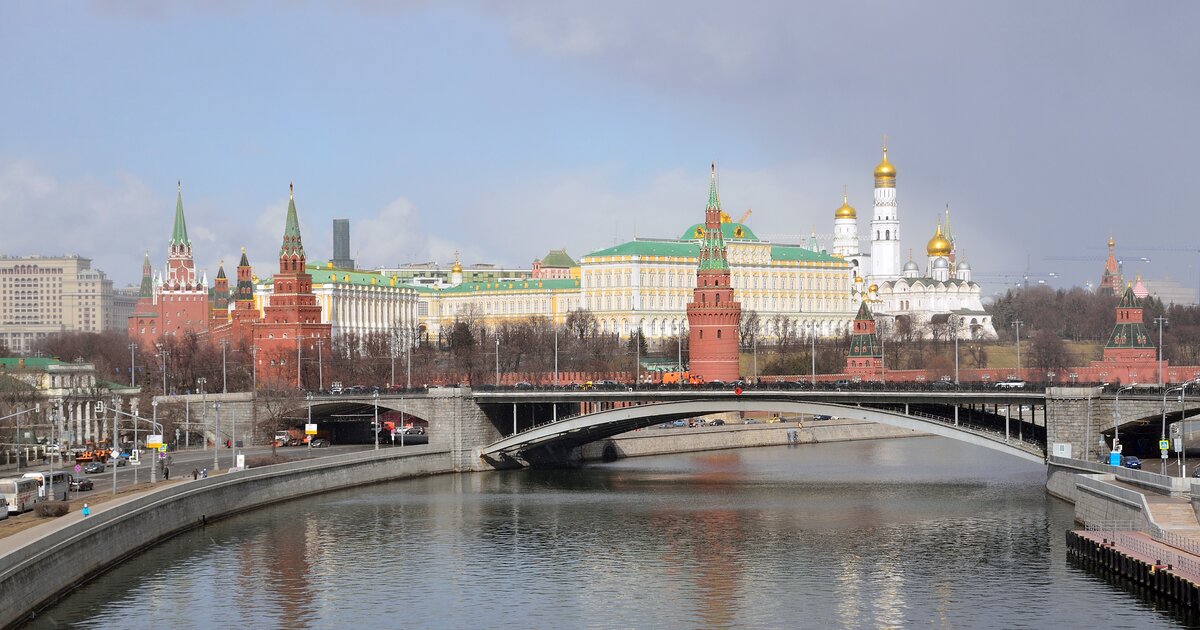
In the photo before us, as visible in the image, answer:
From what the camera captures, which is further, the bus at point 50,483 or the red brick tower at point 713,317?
the red brick tower at point 713,317

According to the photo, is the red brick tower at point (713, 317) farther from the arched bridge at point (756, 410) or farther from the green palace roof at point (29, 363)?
the green palace roof at point (29, 363)

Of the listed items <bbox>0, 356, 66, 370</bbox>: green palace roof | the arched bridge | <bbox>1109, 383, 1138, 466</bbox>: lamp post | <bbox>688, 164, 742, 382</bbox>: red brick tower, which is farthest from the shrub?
<bbox>688, 164, 742, 382</bbox>: red brick tower

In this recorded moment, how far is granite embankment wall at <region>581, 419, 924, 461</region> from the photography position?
108 m

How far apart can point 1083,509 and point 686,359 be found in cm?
9731

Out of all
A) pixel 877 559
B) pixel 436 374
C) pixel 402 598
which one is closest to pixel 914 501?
pixel 877 559

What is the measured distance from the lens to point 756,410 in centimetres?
8825

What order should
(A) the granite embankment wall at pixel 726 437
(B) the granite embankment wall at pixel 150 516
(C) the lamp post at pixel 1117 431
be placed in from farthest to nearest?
(A) the granite embankment wall at pixel 726 437 → (C) the lamp post at pixel 1117 431 → (B) the granite embankment wall at pixel 150 516

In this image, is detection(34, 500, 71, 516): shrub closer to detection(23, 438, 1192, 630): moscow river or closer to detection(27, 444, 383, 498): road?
detection(23, 438, 1192, 630): moscow river

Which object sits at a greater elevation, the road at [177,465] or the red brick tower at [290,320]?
the red brick tower at [290,320]

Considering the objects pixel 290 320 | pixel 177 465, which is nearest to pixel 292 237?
pixel 290 320

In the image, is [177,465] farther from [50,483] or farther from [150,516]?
[150,516]

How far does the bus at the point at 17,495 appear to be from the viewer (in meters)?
59.5

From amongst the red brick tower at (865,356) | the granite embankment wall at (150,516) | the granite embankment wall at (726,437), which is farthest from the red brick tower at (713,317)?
the granite embankment wall at (150,516)

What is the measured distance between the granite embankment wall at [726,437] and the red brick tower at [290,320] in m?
35.1
